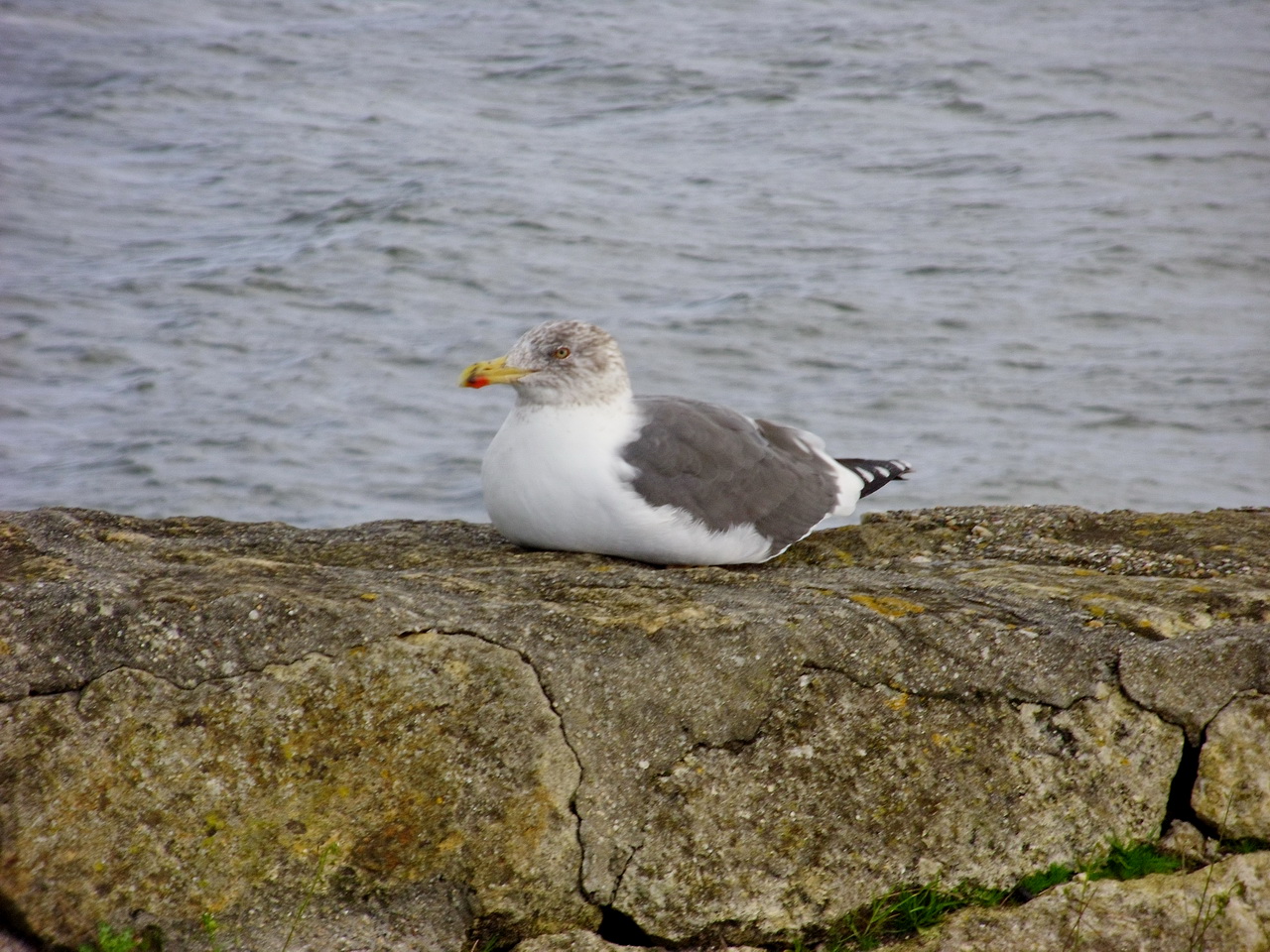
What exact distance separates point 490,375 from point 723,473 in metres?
0.88

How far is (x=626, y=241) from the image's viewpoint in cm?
1553

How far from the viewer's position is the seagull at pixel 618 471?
176 inches

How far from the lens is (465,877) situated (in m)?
3.04

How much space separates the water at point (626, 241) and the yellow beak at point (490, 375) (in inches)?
230

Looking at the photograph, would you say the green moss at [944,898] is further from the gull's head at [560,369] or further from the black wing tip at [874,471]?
the black wing tip at [874,471]

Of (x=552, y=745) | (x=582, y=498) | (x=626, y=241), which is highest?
(x=582, y=498)

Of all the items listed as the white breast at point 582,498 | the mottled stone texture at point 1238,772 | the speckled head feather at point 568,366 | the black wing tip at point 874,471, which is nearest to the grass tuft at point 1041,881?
the mottled stone texture at point 1238,772

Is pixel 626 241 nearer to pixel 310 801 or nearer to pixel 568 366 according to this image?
pixel 568 366

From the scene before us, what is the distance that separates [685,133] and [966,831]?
16.8m

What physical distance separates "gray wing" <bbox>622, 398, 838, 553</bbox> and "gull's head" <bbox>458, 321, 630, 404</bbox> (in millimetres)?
202

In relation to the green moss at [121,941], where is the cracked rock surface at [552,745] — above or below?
above

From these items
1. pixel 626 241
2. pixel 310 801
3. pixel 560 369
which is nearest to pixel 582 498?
pixel 560 369

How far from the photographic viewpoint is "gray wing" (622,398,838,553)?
14.9 ft

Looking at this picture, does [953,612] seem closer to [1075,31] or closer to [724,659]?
[724,659]
